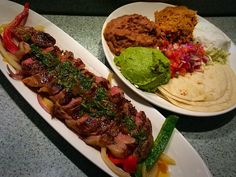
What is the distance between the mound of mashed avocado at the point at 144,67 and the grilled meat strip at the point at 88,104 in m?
0.23

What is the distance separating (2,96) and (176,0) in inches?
64.6

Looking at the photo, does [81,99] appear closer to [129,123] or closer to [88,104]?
[88,104]

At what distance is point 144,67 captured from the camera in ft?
7.93

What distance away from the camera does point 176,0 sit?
2.98 metres

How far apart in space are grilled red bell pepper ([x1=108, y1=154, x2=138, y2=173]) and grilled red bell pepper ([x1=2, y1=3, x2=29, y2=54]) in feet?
3.35

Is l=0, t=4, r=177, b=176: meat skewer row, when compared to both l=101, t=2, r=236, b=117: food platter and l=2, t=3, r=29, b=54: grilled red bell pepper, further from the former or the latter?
l=101, t=2, r=236, b=117: food platter

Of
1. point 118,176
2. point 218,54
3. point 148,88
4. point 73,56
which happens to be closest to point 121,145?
point 118,176

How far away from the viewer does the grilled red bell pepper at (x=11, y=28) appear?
237 centimetres

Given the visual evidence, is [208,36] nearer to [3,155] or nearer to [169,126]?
[169,126]

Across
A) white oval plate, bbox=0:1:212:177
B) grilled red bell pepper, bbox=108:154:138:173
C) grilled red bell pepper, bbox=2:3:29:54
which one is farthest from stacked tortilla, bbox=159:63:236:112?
grilled red bell pepper, bbox=2:3:29:54

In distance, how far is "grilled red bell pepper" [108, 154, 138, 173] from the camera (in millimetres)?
1890

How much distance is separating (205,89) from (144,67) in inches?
19.3

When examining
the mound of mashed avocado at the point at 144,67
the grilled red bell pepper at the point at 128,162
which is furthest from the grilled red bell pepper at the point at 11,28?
the grilled red bell pepper at the point at 128,162

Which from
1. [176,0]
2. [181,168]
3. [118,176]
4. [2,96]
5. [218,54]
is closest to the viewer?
[118,176]
